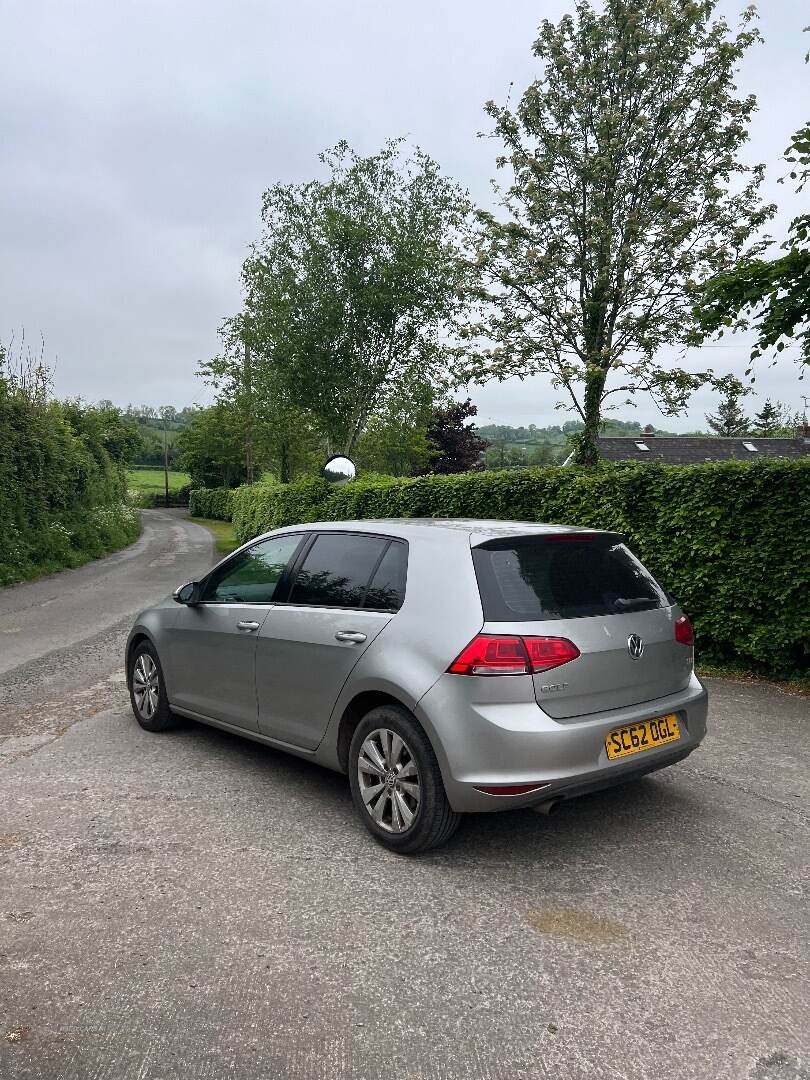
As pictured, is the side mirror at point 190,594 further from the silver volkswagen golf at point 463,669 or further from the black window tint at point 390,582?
the black window tint at point 390,582

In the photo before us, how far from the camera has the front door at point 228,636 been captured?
4.91 metres

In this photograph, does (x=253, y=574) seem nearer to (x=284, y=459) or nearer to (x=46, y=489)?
(x=46, y=489)

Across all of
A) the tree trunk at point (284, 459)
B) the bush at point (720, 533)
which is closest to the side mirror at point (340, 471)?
the bush at point (720, 533)

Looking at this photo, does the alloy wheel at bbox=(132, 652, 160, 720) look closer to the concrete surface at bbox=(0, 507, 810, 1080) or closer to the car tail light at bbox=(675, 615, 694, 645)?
the concrete surface at bbox=(0, 507, 810, 1080)

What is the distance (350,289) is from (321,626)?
80.5 feet

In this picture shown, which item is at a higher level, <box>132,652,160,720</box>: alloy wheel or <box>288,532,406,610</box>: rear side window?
<box>288,532,406,610</box>: rear side window

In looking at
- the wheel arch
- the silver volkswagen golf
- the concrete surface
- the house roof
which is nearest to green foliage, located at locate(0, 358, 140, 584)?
the silver volkswagen golf

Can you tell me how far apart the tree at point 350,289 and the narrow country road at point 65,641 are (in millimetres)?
9210

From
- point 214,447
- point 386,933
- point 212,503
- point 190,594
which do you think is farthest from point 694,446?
point 386,933

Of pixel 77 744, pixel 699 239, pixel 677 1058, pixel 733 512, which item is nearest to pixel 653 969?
pixel 677 1058

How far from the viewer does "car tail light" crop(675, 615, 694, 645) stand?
423 cm

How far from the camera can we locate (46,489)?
67.1ft

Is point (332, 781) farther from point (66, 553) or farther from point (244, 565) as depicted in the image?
point (66, 553)

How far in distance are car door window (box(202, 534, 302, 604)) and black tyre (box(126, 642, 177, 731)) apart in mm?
830
